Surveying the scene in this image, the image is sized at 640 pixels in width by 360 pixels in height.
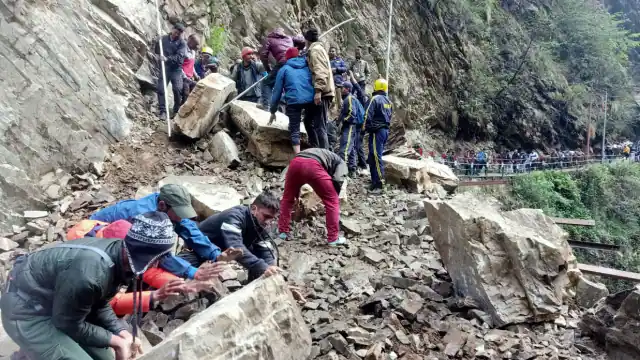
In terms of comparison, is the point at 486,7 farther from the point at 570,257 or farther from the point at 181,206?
the point at 181,206

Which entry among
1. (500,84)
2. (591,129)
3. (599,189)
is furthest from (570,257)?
(591,129)

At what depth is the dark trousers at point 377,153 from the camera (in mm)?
6512

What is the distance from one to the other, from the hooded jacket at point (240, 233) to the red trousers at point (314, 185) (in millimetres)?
1000

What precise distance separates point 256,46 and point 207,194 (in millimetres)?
6736

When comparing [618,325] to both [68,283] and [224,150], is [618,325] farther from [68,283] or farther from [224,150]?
[224,150]

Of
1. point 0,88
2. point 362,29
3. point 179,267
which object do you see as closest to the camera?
point 179,267

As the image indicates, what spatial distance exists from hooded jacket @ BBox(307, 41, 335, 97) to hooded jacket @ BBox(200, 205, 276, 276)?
2750 millimetres

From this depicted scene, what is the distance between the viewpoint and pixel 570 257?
4.10 metres

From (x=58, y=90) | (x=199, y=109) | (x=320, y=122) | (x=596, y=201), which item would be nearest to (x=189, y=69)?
(x=199, y=109)

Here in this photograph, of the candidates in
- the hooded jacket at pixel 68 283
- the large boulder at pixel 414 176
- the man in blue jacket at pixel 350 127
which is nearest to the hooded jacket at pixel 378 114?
the man in blue jacket at pixel 350 127

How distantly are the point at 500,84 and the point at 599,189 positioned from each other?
7689 millimetres

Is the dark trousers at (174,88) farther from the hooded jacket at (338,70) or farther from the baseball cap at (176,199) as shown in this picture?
the baseball cap at (176,199)

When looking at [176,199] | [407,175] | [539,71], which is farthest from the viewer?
[539,71]

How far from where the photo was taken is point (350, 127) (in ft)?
23.8
